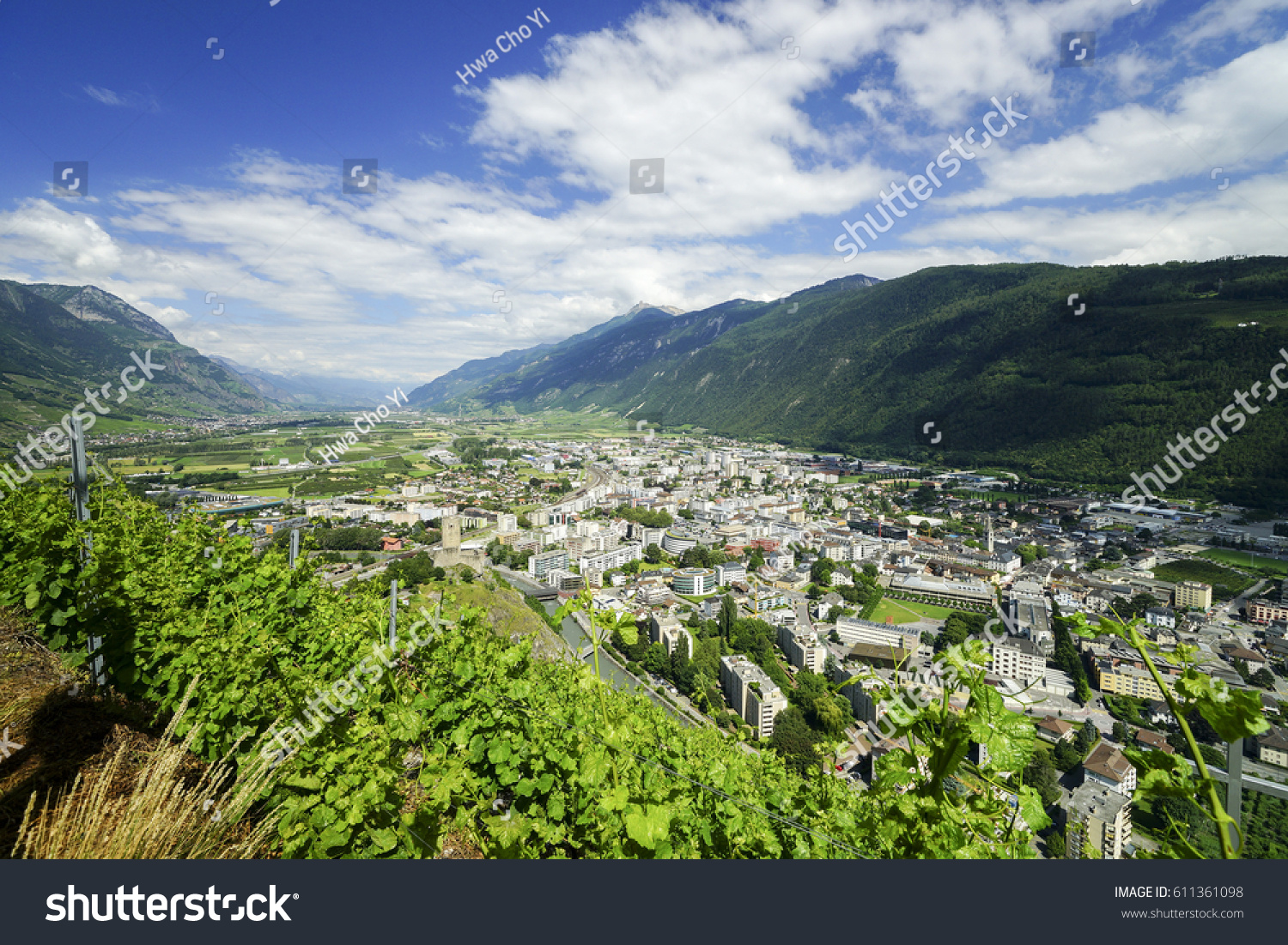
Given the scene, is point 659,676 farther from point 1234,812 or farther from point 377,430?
point 377,430

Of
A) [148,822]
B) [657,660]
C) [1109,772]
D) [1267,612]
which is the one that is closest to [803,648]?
[657,660]

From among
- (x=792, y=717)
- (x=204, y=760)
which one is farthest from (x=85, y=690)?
(x=792, y=717)

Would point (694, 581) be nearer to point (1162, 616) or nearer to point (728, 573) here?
point (728, 573)

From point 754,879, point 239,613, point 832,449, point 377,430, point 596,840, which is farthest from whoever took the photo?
point 832,449

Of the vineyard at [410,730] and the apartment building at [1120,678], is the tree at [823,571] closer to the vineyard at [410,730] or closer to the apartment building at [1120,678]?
the apartment building at [1120,678]

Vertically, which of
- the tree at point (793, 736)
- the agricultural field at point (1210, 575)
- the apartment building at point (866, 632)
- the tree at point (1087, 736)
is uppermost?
the agricultural field at point (1210, 575)

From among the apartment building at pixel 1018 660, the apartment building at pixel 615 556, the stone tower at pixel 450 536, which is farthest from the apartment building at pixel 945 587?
the stone tower at pixel 450 536

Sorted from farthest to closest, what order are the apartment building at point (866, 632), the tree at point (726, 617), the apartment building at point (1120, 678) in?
the tree at point (726, 617) → the apartment building at point (866, 632) → the apartment building at point (1120, 678)
